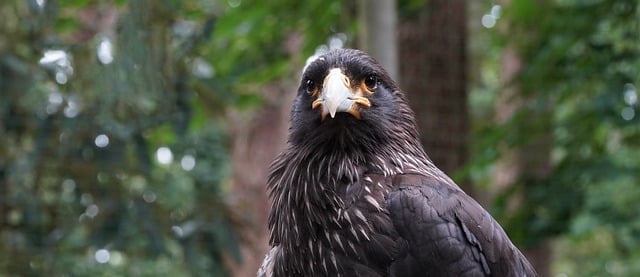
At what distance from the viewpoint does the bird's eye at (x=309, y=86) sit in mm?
3743

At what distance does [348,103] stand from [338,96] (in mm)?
77

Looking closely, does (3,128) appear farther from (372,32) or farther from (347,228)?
(347,228)

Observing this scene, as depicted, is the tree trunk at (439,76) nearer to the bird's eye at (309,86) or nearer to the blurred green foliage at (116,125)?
the blurred green foliage at (116,125)

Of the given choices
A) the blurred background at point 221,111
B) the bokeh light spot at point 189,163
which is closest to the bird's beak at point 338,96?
the blurred background at point 221,111

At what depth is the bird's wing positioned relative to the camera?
343 cm

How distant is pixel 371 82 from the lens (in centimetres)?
375

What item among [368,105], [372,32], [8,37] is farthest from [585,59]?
[8,37]

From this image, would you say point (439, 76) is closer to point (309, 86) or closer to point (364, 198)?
point (309, 86)

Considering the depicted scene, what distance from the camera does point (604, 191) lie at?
271 inches

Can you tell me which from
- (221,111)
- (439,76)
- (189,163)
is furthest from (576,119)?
(189,163)

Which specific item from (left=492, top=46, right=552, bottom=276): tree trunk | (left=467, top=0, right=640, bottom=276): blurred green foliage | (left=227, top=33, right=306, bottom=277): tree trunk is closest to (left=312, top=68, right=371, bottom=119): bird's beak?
(left=467, top=0, right=640, bottom=276): blurred green foliage

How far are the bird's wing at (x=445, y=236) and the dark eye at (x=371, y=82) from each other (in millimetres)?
409

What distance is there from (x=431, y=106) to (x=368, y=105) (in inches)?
119

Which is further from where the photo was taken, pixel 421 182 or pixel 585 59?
pixel 585 59
